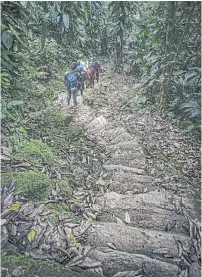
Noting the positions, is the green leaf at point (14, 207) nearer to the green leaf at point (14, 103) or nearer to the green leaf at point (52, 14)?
the green leaf at point (14, 103)

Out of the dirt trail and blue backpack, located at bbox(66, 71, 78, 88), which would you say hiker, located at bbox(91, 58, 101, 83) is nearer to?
the dirt trail

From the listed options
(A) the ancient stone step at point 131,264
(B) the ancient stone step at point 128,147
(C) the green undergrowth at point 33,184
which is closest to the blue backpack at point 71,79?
(B) the ancient stone step at point 128,147

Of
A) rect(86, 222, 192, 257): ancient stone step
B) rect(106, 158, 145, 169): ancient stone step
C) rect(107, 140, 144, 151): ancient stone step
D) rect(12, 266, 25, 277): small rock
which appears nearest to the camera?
rect(12, 266, 25, 277): small rock

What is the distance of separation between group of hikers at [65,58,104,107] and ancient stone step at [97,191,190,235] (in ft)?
3.17

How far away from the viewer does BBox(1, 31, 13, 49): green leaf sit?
1.90m

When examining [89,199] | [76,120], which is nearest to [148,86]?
[76,120]

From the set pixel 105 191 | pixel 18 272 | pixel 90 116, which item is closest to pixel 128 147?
pixel 90 116

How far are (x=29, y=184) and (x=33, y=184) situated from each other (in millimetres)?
28

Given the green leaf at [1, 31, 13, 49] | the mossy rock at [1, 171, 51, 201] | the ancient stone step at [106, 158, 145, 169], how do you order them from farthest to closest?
the ancient stone step at [106, 158, 145, 169], the green leaf at [1, 31, 13, 49], the mossy rock at [1, 171, 51, 201]

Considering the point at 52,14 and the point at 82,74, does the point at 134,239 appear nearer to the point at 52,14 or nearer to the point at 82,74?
the point at 82,74

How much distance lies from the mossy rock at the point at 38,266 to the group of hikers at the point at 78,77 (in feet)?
4.41

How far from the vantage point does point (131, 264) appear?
1.33 metres

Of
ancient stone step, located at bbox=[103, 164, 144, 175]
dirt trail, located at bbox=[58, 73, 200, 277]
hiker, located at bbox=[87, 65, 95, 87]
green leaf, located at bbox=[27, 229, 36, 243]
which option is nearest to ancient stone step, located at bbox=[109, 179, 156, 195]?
dirt trail, located at bbox=[58, 73, 200, 277]

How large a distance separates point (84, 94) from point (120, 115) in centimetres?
59
